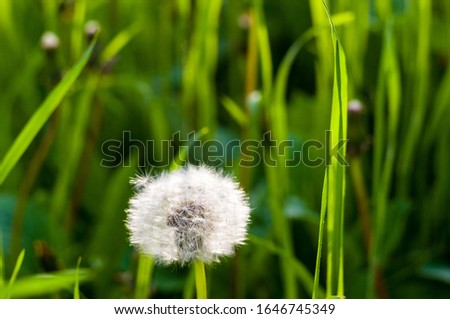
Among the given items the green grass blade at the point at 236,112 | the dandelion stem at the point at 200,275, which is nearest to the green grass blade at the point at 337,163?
the dandelion stem at the point at 200,275

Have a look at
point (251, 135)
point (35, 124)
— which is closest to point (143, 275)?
point (35, 124)

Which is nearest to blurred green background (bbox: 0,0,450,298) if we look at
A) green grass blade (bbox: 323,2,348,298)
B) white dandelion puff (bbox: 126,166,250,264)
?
green grass blade (bbox: 323,2,348,298)

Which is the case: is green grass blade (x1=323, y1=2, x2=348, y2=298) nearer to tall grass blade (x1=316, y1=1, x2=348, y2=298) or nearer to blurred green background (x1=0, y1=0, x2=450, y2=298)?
tall grass blade (x1=316, y1=1, x2=348, y2=298)

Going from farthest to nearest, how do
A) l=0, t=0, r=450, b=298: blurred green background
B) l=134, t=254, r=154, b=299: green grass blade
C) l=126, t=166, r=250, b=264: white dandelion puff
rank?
l=0, t=0, r=450, b=298: blurred green background < l=134, t=254, r=154, b=299: green grass blade < l=126, t=166, r=250, b=264: white dandelion puff

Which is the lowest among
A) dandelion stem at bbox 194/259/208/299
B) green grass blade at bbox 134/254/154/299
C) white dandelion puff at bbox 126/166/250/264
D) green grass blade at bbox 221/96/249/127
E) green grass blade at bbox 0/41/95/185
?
green grass blade at bbox 134/254/154/299

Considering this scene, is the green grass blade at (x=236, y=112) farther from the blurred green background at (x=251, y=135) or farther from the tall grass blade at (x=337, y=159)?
the tall grass blade at (x=337, y=159)

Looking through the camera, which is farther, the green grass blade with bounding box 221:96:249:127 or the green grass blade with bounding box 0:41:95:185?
the green grass blade with bounding box 221:96:249:127
